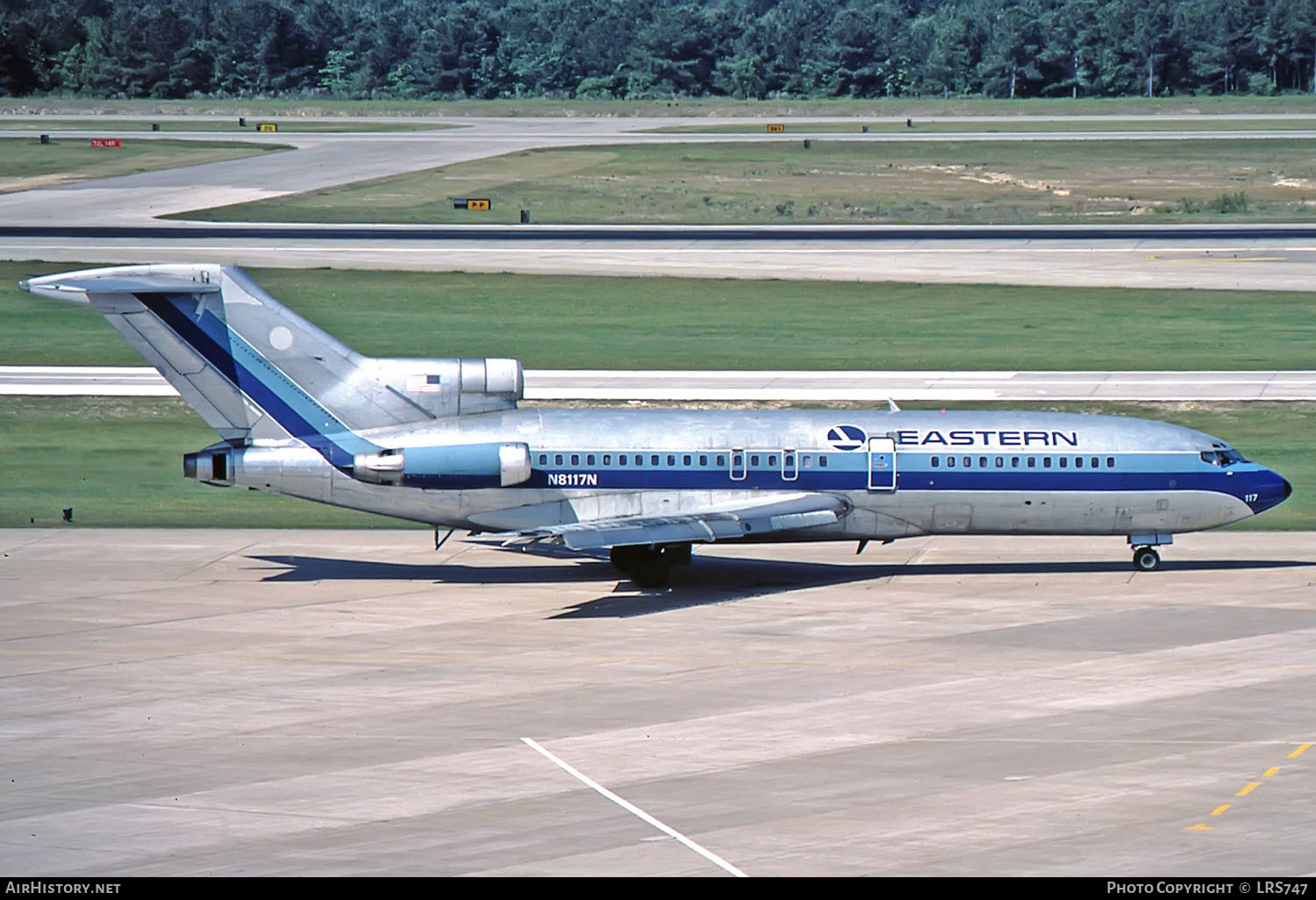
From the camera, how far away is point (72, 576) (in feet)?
125

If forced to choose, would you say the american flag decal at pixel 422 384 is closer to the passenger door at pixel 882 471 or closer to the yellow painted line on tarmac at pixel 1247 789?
the passenger door at pixel 882 471

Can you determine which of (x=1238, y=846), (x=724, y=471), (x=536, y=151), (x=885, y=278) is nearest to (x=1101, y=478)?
(x=724, y=471)

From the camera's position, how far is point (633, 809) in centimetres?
2389

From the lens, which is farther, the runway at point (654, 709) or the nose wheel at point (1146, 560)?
the nose wheel at point (1146, 560)

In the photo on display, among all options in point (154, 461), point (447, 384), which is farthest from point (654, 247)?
point (447, 384)

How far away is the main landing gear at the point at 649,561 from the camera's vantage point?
36.9m

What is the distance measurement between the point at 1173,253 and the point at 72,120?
371 feet

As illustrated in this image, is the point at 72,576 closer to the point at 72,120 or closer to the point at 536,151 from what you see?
the point at 536,151

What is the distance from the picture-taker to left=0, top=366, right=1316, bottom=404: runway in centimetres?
5675

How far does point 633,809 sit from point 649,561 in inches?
528

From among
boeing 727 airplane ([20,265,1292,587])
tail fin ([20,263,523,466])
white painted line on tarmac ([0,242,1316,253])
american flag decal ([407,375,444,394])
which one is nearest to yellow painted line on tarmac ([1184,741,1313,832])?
boeing 727 airplane ([20,265,1292,587])

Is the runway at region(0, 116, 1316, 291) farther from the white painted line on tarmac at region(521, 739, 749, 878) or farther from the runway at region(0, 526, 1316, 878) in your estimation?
the white painted line on tarmac at region(521, 739, 749, 878)

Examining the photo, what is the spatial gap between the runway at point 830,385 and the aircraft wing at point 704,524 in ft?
61.8

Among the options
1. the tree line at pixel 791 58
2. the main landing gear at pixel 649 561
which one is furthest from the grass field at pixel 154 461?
the tree line at pixel 791 58
